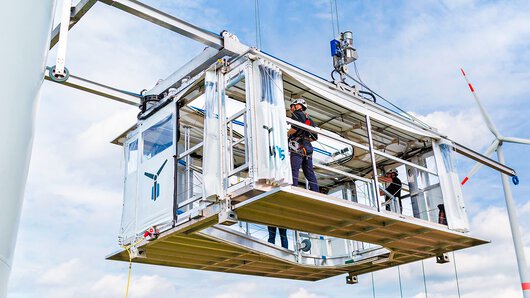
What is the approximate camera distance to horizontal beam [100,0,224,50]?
1238 cm

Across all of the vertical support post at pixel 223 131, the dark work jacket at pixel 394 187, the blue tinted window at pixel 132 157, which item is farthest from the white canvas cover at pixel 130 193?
the dark work jacket at pixel 394 187

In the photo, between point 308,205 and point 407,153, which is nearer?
point 308,205

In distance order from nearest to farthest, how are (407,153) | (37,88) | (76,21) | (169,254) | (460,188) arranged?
(37,88) < (76,21) < (169,254) < (460,188) < (407,153)

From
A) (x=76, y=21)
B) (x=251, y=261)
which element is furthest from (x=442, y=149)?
(x=76, y=21)

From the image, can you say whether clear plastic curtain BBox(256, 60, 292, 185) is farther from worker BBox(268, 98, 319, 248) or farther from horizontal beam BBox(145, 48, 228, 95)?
horizontal beam BBox(145, 48, 228, 95)

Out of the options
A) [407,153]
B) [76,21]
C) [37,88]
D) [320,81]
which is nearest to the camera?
[37,88]

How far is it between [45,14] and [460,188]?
14.5 m

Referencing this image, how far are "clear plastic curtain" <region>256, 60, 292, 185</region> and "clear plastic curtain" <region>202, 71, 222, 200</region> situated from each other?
45.3 inches

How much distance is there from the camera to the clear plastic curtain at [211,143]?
476 inches

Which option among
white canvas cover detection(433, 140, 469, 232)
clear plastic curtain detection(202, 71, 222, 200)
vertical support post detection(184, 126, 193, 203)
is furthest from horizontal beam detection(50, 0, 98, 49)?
white canvas cover detection(433, 140, 469, 232)

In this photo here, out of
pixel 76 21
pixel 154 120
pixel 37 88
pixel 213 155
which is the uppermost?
pixel 76 21

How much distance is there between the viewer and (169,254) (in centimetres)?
1562

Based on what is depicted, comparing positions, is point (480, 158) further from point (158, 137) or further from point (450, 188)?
point (158, 137)

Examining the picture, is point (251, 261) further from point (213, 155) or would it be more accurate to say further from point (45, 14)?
point (45, 14)
